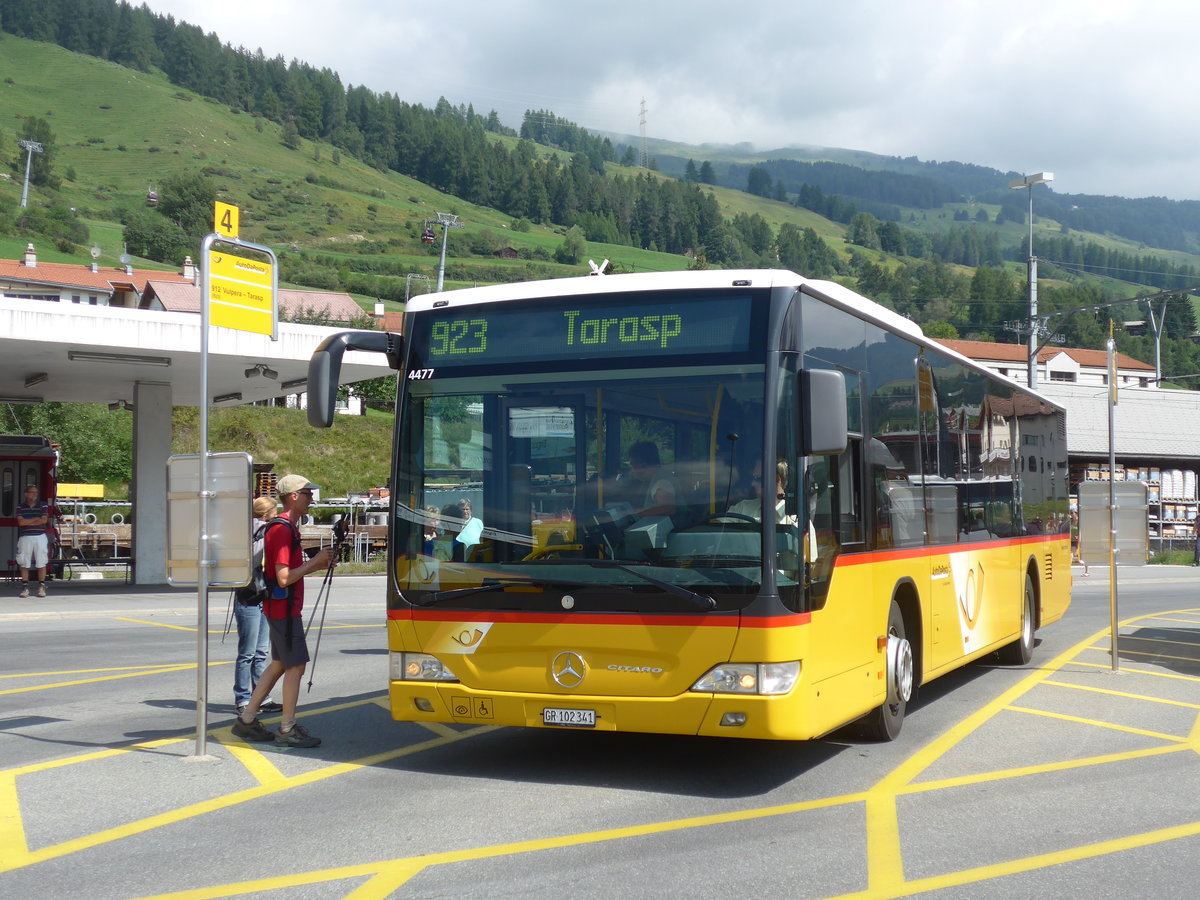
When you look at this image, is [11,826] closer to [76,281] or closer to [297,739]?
[297,739]

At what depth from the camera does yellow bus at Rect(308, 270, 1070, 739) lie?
703 cm

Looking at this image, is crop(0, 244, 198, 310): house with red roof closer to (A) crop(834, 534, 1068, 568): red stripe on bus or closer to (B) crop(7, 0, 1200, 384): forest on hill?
(B) crop(7, 0, 1200, 384): forest on hill

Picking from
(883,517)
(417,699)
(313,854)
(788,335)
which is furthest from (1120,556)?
(313,854)

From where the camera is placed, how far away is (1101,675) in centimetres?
1279

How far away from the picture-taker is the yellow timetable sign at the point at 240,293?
336 inches

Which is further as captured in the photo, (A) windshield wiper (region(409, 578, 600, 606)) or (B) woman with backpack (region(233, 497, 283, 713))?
(B) woman with backpack (region(233, 497, 283, 713))

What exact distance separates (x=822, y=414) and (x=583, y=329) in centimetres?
154

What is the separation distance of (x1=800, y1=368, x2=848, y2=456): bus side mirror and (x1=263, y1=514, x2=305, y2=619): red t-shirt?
3449mm

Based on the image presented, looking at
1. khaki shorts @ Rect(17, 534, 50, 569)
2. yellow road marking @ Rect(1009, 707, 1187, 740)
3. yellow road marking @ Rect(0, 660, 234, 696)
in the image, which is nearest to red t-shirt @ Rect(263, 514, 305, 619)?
yellow road marking @ Rect(0, 660, 234, 696)

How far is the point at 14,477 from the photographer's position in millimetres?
28047

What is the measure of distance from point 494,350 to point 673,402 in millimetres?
1191

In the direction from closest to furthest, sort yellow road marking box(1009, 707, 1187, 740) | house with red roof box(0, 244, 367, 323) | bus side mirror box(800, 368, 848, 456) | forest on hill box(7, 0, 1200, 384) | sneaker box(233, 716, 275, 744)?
1. bus side mirror box(800, 368, 848, 456)
2. sneaker box(233, 716, 275, 744)
3. yellow road marking box(1009, 707, 1187, 740)
4. house with red roof box(0, 244, 367, 323)
5. forest on hill box(7, 0, 1200, 384)

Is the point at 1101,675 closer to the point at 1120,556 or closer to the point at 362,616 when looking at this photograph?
the point at 1120,556

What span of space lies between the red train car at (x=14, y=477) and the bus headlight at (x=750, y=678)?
943 inches
